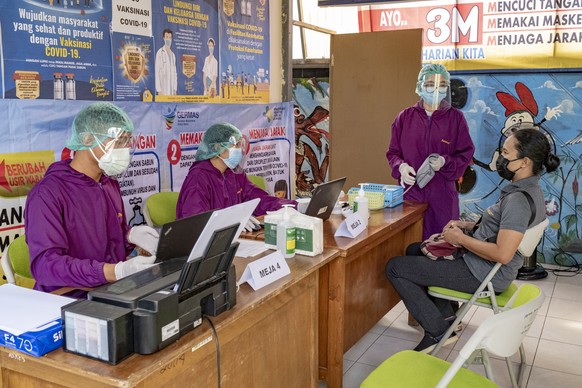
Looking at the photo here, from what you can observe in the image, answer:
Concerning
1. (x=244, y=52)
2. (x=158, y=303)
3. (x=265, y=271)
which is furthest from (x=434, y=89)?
(x=158, y=303)

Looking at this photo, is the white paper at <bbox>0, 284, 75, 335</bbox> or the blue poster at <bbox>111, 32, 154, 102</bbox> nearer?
the white paper at <bbox>0, 284, 75, 335</bbox>

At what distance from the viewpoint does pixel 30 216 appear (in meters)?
2.07

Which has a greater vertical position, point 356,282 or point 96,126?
point 96,126

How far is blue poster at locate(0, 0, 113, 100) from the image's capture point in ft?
8.79

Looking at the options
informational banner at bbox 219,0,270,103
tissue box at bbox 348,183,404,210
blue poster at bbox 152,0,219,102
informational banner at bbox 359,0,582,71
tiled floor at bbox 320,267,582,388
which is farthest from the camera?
informational banner at bbox 359,0,582,71

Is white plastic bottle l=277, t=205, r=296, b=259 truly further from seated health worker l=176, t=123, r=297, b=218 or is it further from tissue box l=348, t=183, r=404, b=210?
tissue box l=348, t=183, r=404, b=210

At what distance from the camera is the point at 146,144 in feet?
11.2

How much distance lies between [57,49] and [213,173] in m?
1.01

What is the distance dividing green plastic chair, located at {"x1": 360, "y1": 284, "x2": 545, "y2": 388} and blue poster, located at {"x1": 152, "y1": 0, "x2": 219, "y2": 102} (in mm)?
2295

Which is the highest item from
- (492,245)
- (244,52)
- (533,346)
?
(244,52)

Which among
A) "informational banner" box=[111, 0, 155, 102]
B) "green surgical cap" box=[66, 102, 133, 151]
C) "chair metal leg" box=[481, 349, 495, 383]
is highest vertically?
"informational banner" box=[111, 0, 155, 102]

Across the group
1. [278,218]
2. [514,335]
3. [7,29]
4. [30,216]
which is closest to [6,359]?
[30,216]

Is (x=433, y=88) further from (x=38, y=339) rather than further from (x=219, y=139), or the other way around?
(x=38, y=339)

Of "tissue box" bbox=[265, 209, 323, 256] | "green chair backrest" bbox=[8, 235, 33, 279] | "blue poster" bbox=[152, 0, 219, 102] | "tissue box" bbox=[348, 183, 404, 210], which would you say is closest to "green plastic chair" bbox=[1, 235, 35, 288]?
"green chair backrest" bbox=[8, 235, 33, 279]
